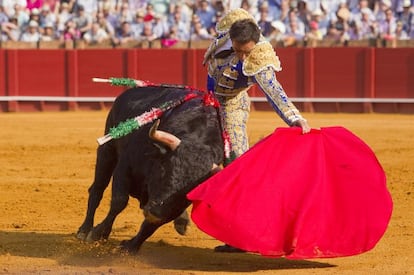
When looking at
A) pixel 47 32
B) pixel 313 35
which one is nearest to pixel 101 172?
pixel 313 35

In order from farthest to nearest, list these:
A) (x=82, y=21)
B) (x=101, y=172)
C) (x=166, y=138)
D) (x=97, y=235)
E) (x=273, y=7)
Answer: (x=82, y=21)
(x=273, y=7)
(x=101, y=172)
(x=97, y=235)
(x=166, y=138)

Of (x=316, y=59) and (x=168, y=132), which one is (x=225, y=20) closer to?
(x=168, y=132)

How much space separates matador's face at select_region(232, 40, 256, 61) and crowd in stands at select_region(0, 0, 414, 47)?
27.5ft

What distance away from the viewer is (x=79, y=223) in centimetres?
641

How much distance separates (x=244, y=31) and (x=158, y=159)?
726 mm

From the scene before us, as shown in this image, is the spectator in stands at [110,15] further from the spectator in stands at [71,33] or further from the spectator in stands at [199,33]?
the spectator in stands at [199,33]

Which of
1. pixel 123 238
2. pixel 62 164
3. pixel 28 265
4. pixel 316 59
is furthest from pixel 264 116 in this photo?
pixel 28 265

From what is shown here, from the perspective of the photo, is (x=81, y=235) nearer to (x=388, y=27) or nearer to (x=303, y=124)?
(x=303, y=124)

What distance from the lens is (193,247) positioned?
5.66 meters

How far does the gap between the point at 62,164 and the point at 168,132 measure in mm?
4252

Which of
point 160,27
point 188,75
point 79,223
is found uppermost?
point 160,27

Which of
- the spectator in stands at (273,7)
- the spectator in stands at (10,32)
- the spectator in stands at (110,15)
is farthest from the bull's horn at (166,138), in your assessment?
the spectator in stands at (10,32)

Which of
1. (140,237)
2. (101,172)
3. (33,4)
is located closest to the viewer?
(140,237)

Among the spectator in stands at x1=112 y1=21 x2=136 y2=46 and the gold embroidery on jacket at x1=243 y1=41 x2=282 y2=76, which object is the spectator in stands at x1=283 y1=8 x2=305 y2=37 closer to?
the spectator in stands at x1=112 y1=21 x2=136 y2=46
